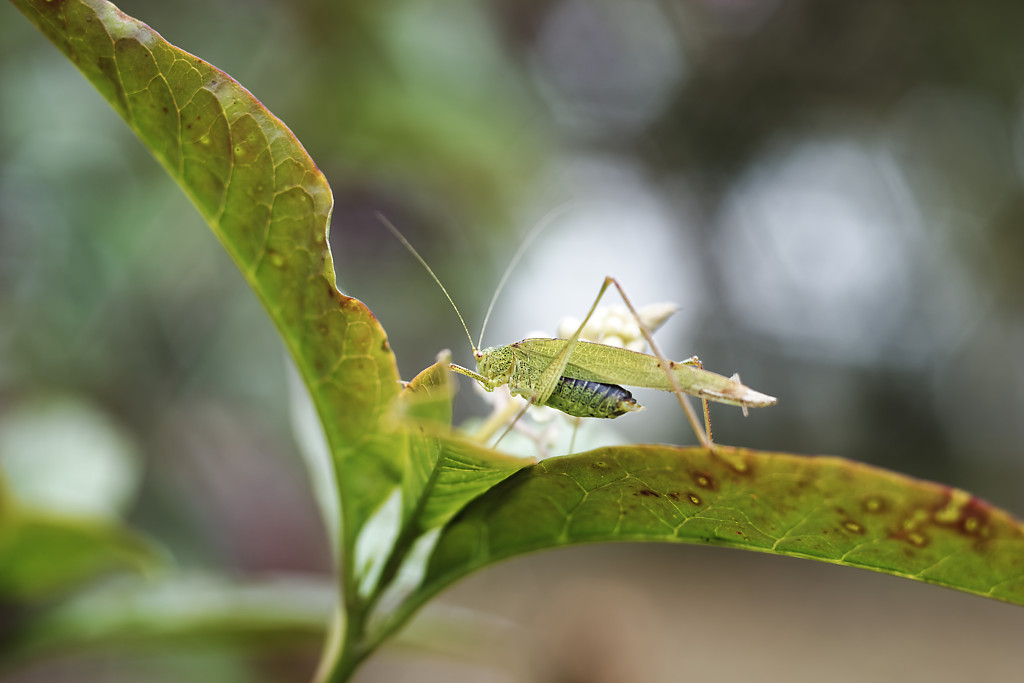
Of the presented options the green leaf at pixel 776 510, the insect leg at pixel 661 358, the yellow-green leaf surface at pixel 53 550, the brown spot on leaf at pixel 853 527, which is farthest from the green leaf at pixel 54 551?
the brown spot on leaf at pixel 853 527

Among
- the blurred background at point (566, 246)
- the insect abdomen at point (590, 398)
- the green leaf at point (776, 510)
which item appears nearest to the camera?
the green leaf at point (776, 510)

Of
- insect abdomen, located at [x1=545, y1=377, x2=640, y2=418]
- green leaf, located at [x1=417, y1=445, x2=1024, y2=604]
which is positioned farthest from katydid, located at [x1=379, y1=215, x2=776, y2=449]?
green leaf, located at [x1=417, y1=445, x2=1024, y2=604]

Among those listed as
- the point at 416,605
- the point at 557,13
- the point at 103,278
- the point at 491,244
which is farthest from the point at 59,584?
the point at 557,13

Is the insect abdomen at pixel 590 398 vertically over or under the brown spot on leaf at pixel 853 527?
over

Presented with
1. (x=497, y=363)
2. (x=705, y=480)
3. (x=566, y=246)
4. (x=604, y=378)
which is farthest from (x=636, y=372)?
(x=566, y=246)

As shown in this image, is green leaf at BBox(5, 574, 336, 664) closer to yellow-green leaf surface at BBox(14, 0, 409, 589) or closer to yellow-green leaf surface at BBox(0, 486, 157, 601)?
yellow-green leaf surface at BBox(0, 486, 157, 601)

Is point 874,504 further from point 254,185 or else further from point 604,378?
point 254,185

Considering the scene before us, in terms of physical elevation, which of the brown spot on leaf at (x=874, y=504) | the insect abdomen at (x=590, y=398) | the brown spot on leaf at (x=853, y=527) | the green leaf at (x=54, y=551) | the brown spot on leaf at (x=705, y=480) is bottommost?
the green leaf at (x=54, y=551)

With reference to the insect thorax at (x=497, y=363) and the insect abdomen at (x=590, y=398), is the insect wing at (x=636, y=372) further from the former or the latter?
the insect thorax at (x=497, y=363)
